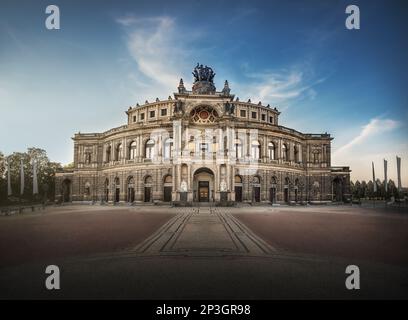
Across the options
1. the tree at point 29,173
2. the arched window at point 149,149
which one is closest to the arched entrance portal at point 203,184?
the arched window at point 149,149

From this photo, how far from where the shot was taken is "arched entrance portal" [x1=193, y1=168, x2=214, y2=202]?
41.3m

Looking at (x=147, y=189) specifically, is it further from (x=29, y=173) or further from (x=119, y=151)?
(x=29, y=173)

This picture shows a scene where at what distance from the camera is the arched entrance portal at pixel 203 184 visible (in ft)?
136

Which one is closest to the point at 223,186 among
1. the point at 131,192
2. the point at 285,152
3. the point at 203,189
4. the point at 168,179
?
the point at 203,189

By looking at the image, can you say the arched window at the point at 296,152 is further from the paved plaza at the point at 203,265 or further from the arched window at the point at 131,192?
the paved plaza at the point at 203,265

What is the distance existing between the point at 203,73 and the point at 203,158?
17.3 m

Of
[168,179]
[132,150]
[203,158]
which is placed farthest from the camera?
[132,150]

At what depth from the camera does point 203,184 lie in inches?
1641

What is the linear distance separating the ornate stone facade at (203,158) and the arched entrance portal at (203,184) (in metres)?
0.17

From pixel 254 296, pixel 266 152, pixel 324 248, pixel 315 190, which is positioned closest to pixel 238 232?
pixel 324 248

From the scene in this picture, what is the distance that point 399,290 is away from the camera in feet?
18.7

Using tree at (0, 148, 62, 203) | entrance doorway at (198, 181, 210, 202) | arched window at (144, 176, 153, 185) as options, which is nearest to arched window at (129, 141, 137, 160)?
arched window at (144, 176, 153, 185)

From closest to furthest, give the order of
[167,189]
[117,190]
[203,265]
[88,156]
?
1. [203,265]
2. [167,189]
3. [117,190]
4. [88,156]

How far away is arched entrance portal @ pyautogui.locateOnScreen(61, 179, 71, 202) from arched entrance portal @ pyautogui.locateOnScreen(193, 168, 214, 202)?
94.9 ft
